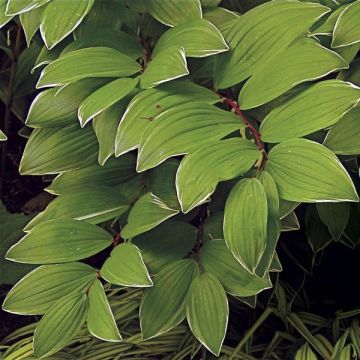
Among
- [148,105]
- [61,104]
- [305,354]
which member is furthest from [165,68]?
[305,354]

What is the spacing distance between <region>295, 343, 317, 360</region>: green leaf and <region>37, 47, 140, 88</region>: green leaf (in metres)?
0.44

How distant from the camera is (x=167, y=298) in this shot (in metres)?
0.72

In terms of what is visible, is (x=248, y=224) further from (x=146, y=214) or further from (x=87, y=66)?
(x=87, y=66)

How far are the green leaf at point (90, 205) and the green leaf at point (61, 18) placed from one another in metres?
0.17

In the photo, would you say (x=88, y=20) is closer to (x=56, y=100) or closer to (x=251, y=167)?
(x=56, y=100)

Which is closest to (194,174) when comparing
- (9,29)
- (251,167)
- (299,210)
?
(251,167)

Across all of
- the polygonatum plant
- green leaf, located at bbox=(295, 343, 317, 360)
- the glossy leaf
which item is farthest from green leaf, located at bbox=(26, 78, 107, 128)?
green leaf, located at bbox=(295, 343, 317, 360)

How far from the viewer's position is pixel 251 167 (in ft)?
2.13

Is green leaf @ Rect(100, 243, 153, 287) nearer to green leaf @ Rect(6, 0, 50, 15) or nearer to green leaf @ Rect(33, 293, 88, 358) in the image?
green leaf @ Rect(33, 293, 88, 358)

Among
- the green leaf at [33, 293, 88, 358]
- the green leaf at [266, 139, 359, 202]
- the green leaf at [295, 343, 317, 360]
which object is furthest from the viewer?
the green leaf at [295, 343, 317, 360]

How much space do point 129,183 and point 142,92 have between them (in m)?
0.15

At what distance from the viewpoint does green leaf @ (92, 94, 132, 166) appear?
71cm

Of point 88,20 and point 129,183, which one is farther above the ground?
point 88,20

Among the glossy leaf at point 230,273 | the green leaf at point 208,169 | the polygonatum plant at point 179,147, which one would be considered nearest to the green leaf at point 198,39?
the polygonatum plant at point 179,147
